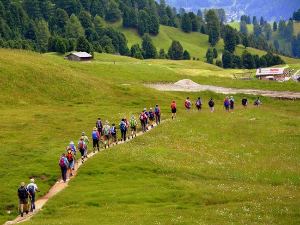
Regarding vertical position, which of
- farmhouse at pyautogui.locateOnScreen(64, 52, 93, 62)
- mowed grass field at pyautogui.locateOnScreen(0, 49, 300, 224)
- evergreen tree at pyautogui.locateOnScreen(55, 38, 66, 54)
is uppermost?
evergreen tree at pyautogui.locateOnScreen(55, 38, 66, 54)

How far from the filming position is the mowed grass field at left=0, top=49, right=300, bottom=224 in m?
35.0

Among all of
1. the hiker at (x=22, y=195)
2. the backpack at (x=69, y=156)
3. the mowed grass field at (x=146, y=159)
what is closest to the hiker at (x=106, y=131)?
the mowed grass field at (x=146, y=159)

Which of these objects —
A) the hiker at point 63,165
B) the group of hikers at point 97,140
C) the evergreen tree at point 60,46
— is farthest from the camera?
the evergreen tree at point 60,46

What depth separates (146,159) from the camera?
4741 cm

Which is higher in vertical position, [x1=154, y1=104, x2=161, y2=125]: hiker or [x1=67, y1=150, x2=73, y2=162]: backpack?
[x1=154, y1=104, x2=161, y2=125]: hiker

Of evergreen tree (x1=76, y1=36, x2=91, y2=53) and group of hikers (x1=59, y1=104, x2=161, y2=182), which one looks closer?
group of hikers (x1=59, y1=104, x2=161, y2=182)

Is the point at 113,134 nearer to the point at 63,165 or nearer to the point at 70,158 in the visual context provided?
the point at 70,158

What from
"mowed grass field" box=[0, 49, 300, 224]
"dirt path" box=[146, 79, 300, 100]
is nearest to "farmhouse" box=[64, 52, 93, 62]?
"dirt path" box=[146, 79, 300, 100]

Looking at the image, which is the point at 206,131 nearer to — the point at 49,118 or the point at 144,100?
the point at 49,118

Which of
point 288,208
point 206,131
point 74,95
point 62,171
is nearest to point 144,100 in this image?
point 74,95

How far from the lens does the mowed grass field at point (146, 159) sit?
3500 centimetres

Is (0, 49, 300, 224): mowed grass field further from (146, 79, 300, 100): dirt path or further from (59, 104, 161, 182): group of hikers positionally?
(146, 79, 300, 100): dirt path

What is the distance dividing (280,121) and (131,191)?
3722 cm

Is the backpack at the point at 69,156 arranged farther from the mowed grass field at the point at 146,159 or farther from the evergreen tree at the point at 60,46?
the evergreen tree at the point at 60,46
